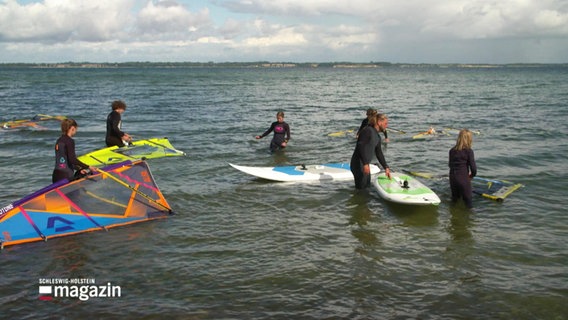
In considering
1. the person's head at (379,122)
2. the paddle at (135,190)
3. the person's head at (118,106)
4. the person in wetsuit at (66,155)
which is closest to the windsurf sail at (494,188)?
the person's head at (379,122)

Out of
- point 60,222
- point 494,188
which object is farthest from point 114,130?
point 494,188

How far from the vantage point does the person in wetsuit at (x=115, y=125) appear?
12562 millimetres

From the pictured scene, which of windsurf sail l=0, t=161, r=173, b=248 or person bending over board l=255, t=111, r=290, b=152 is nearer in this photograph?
windsurf sail l=0, t=161, r=173, b=248

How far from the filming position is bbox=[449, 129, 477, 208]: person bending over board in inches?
402

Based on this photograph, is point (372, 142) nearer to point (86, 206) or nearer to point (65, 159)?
point (86, 206)

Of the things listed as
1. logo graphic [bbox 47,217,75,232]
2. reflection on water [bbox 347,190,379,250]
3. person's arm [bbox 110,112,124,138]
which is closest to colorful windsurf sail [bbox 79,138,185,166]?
person's arm [bbox 110,112,124,138]

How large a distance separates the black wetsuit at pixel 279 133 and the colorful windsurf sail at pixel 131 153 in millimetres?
3656

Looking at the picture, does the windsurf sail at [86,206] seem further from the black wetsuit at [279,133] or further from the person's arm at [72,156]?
the black wetsuit at [279,133]

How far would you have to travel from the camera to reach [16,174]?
1502 centimetres

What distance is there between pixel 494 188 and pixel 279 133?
8.33 metres

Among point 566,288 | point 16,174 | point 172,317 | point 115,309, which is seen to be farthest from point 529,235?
point 16,174

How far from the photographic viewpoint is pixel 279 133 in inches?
705

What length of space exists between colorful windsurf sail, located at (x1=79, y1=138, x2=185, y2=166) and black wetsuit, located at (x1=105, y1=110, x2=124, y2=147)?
396mm

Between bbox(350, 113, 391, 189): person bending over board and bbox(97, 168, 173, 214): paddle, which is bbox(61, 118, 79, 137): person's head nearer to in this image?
bbox(97, 168, 173, 214): paddle
